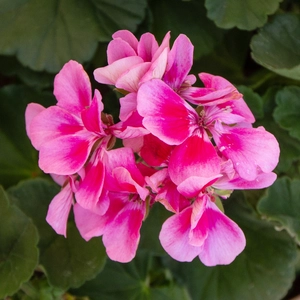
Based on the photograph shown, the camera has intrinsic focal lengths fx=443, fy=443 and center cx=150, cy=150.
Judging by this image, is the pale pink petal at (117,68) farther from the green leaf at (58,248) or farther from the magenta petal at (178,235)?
the green leaf at (58,248)

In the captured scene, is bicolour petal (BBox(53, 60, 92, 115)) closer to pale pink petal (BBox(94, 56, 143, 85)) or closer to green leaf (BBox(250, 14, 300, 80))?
pale pink petal (BBox(94, 56, 143, 85))

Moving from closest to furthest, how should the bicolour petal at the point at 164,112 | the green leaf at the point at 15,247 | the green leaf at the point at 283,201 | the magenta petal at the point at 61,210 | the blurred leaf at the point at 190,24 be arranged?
the bicolour petal at the point at 164,112, the magenta petal at the point at 61,210, the green leaf at the point at 15,247, the green leaf at the point at 283,201, the blurred leaf at the point at 190,24

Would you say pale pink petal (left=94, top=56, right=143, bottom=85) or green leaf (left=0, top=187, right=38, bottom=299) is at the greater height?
pale pink petal (left=94, top=56, right=143, bottom=85)

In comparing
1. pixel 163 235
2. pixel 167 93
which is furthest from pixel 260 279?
pixel 167 93

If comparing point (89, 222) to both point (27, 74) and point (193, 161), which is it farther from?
point (27, 74)

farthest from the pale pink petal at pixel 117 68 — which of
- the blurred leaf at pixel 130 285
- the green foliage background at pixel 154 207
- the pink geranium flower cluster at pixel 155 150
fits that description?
the blurred leaf at pixel 130 285

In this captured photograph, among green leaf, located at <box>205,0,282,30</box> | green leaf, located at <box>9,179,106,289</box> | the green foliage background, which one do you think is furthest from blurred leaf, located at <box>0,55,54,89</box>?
green leaf, located at <box>205,0,282,30</box>

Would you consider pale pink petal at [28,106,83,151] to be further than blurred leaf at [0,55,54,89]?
No

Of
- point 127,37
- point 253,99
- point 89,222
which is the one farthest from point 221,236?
point 253,99
